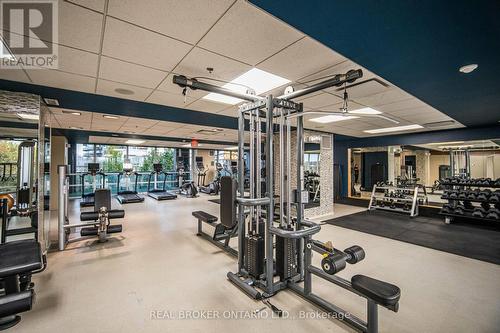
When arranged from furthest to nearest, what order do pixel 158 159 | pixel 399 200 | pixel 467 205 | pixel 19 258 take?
pixel 158 159 → pixel 399 200 → pixel 467 205 → pixel 19 258

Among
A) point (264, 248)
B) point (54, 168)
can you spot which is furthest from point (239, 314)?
point (54, 168)

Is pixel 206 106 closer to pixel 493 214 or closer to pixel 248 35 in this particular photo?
pixel 248 35

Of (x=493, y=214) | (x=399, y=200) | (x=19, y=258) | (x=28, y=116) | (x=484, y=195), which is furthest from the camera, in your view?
(x=399, y=200)

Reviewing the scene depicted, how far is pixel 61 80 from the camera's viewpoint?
9.53 feet

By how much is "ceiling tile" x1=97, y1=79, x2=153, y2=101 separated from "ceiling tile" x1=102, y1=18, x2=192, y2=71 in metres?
0.92

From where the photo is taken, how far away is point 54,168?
645 cm

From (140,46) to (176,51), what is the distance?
1.09 feet

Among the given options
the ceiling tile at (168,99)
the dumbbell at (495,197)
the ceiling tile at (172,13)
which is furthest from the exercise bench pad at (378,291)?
the dumbbell at (495,197)

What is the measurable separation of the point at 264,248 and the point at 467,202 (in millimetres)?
6230

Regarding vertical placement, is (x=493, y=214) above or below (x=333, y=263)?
below

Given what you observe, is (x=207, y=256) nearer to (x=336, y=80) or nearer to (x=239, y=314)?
(x=239, y=314)

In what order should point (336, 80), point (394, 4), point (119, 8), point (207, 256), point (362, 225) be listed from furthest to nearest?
1. point (362, 225)
2. point (207, 256)
3. point (336, 80)
4. point (119, 8)
5. point (394, 4)

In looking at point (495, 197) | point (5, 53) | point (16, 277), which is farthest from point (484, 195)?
point (5, 53)

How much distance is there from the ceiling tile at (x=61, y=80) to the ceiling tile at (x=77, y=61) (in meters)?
0.19
